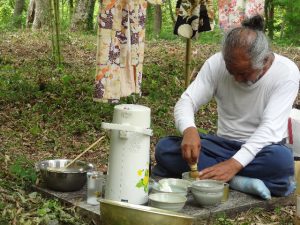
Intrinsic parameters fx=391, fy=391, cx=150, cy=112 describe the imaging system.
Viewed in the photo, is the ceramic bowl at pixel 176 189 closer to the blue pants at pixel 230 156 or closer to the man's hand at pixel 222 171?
the man's hand at pixel 222 171

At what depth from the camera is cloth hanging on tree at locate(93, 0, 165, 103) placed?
3660 millimetres

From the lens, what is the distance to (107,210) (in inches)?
82.5

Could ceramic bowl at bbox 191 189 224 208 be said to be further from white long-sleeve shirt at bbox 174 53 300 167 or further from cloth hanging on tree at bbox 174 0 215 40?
cloth hanging on tree at bbox 174 0 215 40

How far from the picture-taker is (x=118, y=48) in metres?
3.80

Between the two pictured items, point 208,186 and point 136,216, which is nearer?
point 136,216

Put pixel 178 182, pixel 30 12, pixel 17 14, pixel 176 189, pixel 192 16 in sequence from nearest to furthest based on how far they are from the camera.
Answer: pixel 176 189 → pixel 178 182 → pixel 192 16 → pixel 30 12 → pixel 17 14

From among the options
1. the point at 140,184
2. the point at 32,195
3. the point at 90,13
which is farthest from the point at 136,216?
the point at 90,13

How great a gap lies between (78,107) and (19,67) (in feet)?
6.34

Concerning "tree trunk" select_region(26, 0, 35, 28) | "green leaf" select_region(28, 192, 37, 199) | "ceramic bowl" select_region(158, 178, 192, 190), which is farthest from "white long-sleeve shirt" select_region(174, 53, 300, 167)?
"tree trunk" select_region(26, 0, 35, 28)

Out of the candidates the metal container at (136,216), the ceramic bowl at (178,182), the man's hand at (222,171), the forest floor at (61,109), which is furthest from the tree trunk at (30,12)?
the metal container at (136,216)

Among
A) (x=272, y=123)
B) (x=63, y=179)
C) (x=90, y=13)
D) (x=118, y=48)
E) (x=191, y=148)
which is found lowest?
(x=63, y=179)

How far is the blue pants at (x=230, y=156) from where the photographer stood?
283 centimetres

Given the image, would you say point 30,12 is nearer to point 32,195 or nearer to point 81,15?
point 81,15

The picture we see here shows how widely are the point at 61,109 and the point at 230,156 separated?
287 cm
